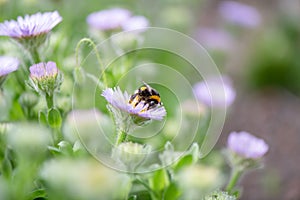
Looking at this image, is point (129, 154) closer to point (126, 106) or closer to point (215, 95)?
point (126, 106)

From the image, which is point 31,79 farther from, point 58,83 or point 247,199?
point 247,199

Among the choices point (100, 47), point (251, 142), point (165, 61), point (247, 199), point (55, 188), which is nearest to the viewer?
point (55, 188)

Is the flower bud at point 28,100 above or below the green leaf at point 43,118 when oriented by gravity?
above

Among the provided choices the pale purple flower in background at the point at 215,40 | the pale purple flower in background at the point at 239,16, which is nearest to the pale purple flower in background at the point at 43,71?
the pale purple flower in background at the point at 215,40

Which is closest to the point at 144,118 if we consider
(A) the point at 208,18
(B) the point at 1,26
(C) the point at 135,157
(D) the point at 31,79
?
(C) the point at 135,157

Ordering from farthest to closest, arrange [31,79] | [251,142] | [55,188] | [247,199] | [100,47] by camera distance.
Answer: [247,199]
[100,47]
[251,142]
[31,79]
[55,188]

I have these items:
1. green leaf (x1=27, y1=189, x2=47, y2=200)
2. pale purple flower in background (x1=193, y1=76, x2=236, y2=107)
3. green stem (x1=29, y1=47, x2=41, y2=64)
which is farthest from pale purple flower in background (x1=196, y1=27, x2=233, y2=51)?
green leaf (x1=27, y1=189, x2=47, y2=200)

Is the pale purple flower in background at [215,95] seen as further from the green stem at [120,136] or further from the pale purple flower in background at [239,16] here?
the pale purple flower in background at [239,16]
